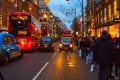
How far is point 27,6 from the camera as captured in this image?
4016 inches

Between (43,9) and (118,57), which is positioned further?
(43,9)

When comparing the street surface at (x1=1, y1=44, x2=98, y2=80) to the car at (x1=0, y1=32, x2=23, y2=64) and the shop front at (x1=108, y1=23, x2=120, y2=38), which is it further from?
the shop front at (x1=108, y1=23, x2=120, y2=38)

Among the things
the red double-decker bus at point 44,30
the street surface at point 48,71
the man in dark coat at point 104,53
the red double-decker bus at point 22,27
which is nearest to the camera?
the man in dark coat at point 104,53

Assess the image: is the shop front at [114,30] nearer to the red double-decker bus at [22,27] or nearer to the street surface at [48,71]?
the red double-decker bus at [22,27]

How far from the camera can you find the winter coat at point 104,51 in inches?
449

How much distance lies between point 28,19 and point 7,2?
104ft

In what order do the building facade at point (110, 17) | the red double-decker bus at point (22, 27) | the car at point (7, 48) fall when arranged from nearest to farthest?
1. the car at point (7, 48)
2. the red double-decker bus at point (22, 27)
3. the building facade at point (110, 17)

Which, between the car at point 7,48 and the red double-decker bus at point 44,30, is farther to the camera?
the red double-decker bus at point 44,30

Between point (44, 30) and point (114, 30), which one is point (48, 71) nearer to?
point (114, 30)

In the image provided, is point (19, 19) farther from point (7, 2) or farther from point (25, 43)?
point (7, 2)

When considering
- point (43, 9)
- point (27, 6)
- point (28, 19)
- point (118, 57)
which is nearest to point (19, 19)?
point (28, 19)

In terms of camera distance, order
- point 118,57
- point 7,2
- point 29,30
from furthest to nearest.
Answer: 1. point 7,2
2. point 29,30
3. point 118,57

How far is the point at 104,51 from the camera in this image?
11.5 meters

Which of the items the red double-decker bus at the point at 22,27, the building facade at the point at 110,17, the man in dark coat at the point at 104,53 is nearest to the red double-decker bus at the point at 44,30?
the building facade at the point at 110,17
